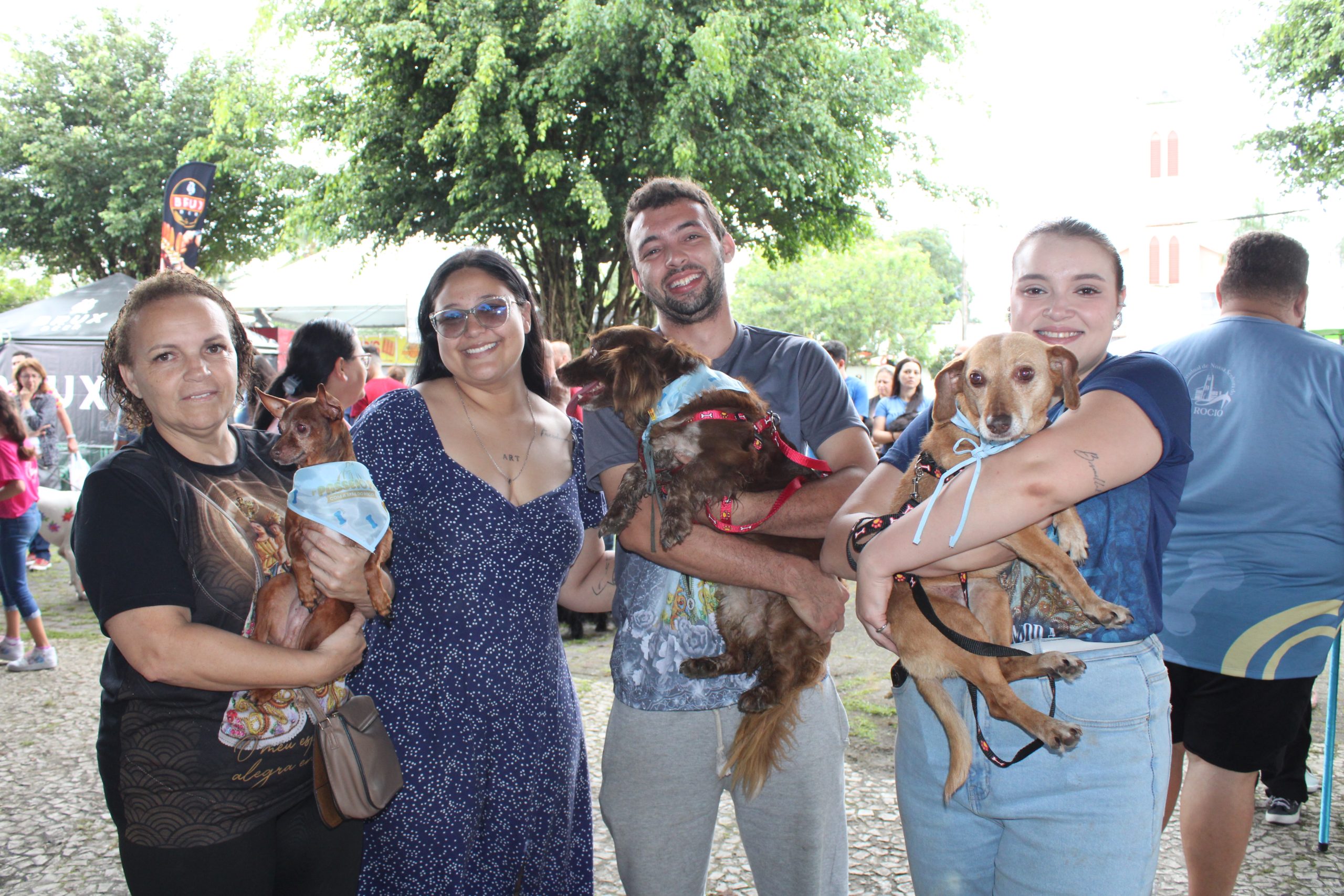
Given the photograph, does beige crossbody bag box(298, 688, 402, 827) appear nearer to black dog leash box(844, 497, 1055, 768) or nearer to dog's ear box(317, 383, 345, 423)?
dog's ear box(317, 383, 345, 423)

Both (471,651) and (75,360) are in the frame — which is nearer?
(471,651)

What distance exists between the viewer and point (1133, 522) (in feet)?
5.82

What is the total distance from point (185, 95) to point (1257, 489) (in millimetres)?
27114

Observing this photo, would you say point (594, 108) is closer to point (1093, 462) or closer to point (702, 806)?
point (702, 806)

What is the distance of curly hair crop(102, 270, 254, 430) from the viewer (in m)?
2.02

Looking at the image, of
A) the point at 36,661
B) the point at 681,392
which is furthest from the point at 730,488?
the point at 36,661

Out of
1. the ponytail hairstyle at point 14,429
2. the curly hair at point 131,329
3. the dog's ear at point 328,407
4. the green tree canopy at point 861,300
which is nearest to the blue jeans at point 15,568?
the ponytail hairstyle at point 14,429

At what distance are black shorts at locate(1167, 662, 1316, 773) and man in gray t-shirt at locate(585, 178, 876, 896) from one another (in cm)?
153

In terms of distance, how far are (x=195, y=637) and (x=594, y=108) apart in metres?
11.4

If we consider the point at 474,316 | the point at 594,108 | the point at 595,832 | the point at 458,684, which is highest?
the point at 594,108

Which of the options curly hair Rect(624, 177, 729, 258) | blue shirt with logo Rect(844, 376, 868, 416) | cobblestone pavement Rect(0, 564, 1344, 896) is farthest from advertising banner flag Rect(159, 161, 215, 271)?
curly hair Rect(624, 177, 729, 258)

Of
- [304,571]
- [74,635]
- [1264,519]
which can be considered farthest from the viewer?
[74,635]

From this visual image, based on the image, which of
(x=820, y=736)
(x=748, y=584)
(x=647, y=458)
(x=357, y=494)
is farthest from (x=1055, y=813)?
(x=357, y=494)

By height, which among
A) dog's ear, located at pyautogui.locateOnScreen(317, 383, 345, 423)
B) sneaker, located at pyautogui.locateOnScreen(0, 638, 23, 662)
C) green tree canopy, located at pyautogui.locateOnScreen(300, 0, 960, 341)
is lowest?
sneaker, located at pyautogui.locateOnScreen(0, 638, 23, 662)
